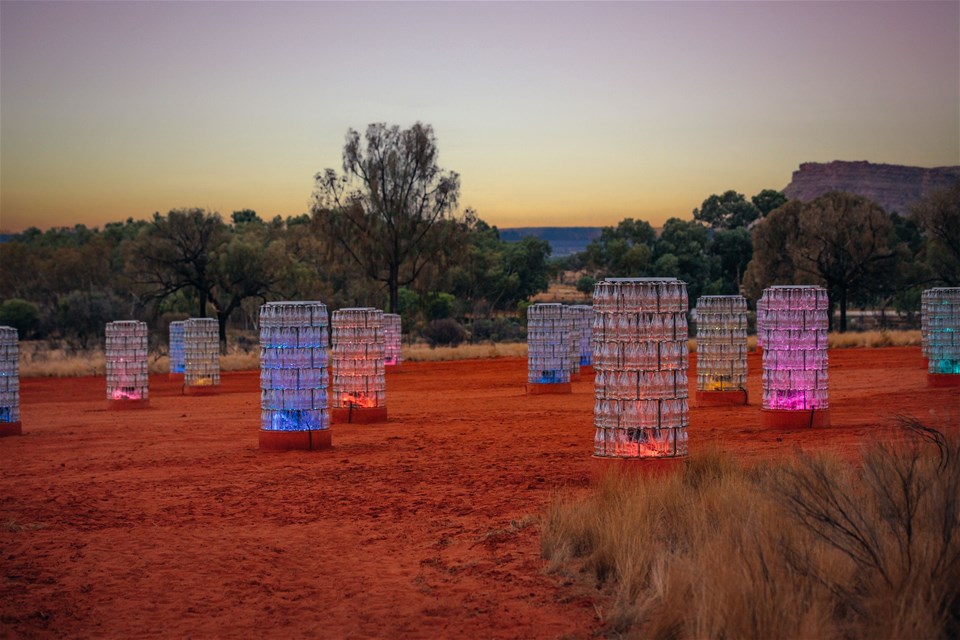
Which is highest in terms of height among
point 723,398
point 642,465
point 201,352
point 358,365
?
point 358,365

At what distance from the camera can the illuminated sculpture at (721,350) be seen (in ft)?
68.5

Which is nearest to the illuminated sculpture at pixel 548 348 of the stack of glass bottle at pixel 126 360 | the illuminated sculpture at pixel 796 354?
the stack of glass bottle at pixel 126 360

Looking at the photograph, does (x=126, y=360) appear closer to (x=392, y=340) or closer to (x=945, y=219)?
(x=392, y=340)

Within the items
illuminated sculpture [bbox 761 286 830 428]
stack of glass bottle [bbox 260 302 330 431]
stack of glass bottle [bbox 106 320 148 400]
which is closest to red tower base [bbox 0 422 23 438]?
stack of glass bottle [bbox 106 320 148 400]

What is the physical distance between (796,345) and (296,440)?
7996mm

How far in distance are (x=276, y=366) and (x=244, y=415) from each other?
772 cm

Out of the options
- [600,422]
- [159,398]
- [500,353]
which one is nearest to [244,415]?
A: [159,398]

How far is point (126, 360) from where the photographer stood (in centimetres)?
2556

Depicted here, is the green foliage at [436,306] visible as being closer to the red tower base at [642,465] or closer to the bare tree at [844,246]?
the bare tree at [844,246]

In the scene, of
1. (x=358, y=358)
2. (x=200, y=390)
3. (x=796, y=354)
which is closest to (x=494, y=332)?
(x=200, y=390)

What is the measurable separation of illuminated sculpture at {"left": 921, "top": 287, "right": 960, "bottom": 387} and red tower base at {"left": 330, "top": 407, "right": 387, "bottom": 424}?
12.7 m

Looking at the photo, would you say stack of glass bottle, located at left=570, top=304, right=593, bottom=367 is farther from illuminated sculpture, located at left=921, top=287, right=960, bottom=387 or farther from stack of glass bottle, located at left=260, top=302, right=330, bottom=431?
stack of glass bottle, located at left=260, top=302, right=330, bottom=431

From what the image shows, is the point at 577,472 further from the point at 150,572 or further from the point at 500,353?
the point at 500,353

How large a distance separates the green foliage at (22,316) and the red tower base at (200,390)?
106ft
